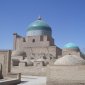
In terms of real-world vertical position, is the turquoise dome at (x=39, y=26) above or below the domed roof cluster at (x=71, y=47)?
→ above

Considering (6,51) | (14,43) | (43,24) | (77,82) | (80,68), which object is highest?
(43,24)

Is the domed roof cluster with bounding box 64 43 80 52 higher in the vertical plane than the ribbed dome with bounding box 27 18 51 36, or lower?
lower

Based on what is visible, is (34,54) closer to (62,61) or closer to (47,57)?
(47,57)

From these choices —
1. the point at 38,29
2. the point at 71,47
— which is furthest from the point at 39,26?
the point at 71,47

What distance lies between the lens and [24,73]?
25.6 meters

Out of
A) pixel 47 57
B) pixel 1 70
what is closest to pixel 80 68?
pixel 1 70

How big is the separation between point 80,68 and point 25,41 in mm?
22513

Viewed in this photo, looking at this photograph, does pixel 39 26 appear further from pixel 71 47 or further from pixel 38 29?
pixel 71 47

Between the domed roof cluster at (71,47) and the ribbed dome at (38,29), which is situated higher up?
the ribbed dome at (38,29)

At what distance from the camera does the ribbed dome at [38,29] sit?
35.1 meters

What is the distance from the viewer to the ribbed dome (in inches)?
1383

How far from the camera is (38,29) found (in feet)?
115

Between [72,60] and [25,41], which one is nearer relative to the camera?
[72,60]

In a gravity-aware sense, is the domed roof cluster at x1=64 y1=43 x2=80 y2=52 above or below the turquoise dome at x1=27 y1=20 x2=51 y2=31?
below
